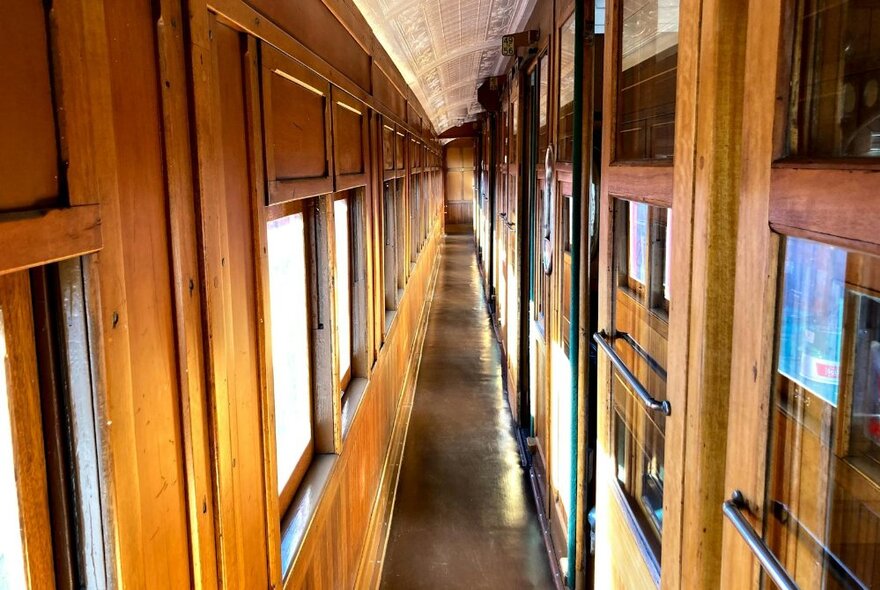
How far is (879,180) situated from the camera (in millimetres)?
821

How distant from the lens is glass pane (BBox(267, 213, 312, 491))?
2.49 m

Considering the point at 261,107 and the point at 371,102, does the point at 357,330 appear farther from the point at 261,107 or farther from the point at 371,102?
the point at 261,107

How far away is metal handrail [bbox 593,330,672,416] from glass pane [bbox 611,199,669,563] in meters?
0.05

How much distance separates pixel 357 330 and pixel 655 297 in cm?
255

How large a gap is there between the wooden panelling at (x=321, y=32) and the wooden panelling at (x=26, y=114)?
1.01m

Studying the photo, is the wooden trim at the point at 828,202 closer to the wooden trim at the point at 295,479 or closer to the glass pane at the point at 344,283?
the wooden trim at the point at 295,479

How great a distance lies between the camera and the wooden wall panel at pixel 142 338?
1.05 metres

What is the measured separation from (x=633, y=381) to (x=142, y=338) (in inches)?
50.2

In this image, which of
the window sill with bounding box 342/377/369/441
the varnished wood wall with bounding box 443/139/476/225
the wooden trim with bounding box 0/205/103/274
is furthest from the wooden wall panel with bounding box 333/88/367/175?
the varnished wood wall with bounding box 443/139/476/225

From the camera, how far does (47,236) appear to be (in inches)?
34.1

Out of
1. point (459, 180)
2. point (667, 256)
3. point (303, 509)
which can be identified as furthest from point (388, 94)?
point (459, 180)

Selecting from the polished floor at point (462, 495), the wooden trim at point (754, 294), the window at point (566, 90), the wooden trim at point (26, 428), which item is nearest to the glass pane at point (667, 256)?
the wooden trim at point (754, 294)

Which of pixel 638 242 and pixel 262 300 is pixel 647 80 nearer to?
pixel 638 242

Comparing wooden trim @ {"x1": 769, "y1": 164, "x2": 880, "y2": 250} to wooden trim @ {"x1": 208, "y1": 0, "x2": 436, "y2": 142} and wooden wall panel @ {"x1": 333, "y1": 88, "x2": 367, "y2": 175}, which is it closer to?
wooden trim @ {"x1": 208, "y1": 0, "x2": 436, "y2": 142}
